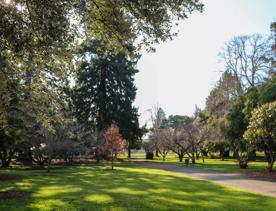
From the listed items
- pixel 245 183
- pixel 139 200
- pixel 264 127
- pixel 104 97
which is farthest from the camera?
pixel 104 97

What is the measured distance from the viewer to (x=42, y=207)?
11.3m

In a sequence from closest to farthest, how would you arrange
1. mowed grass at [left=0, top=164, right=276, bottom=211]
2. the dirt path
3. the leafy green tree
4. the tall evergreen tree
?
mowed grass at [left=0, top=164, right=276, bottom=211]
the dirt path
the leafy green tree
the tall evergreen tree

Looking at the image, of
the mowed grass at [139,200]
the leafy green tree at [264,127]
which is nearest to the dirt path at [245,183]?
the mowed grass at [139,200]

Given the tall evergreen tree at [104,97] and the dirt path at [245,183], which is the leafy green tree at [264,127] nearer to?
the dirt path at [245,183]

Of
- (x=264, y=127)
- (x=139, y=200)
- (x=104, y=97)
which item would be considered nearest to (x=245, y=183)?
(x=264, y=127)

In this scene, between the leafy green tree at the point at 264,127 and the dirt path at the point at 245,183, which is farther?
the leafy green tree at the point at 264,127

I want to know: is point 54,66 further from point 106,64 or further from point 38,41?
point 106,64

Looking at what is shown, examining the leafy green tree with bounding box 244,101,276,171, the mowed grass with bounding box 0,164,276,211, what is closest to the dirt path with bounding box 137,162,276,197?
the mowed grass with bounding box 0,164,276,211

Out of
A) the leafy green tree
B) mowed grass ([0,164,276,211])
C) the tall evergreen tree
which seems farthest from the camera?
the tall evergreen tree

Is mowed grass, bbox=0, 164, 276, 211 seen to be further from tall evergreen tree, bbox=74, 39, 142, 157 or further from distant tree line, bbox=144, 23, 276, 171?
tall evergreen tree, bbox=74, 39, 142, 157

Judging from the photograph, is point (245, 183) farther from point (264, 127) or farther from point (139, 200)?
point (139, 200)

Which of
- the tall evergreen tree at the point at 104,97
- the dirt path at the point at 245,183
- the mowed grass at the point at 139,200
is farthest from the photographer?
the tall evergreen tree at the point at 104,97

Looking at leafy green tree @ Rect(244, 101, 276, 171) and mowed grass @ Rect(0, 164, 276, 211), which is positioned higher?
leafy green tree @ Rect(244, 101, 276, 171)

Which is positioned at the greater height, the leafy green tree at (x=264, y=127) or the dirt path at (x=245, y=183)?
the leafy green tree at (x=264, y=127)
